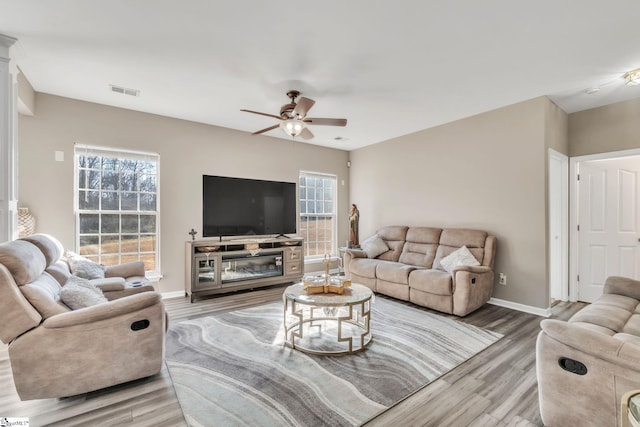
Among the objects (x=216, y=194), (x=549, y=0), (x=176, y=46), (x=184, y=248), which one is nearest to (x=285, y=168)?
(x=216, y=194)

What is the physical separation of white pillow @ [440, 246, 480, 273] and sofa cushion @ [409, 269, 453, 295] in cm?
23

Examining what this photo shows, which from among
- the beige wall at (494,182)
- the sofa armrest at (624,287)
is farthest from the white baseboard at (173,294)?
the sofa armrest at (624,287)

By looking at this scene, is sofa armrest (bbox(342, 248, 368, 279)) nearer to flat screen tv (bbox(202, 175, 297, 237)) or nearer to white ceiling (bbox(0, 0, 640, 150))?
flat screen tv (bbox(202, 175, 297, 237))

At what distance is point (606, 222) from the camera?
12.8 ft

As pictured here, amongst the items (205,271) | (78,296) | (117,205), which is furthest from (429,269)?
(117,205)

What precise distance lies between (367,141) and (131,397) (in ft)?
16.7

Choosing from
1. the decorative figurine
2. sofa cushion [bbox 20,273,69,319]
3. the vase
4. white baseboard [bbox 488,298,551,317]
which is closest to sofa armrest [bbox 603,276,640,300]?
white baseboard [bbox 488,298,551,317]

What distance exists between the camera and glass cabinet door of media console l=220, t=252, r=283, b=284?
4441mm

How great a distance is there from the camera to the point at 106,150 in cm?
388

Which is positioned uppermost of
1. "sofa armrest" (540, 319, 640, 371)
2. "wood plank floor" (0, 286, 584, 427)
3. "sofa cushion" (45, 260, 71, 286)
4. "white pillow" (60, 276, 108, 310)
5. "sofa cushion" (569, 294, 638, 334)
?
"sofa cushion" (45, 260, 71, 286)

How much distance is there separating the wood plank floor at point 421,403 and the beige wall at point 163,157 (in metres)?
1.83

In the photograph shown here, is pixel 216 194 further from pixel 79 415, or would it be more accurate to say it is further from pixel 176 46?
pixel 79 415

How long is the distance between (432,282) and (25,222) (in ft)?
15.8

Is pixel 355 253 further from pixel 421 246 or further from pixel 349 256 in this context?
pixel 421 246
